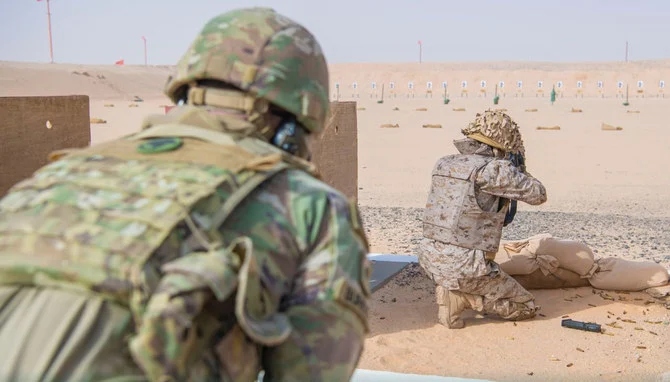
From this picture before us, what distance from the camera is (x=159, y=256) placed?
1324 millimetres

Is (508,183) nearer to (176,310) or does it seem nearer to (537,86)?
(176,310)

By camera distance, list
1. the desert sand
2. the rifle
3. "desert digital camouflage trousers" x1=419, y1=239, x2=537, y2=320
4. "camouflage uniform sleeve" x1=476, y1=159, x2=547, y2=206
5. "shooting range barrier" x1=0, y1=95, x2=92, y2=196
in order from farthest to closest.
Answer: the rifle
"desert digital camouflage trousers" x1=419, y1=239, x2=537, y2=320
"camouflage uniform sleeve" x1=476, y1=159, x2=547, y2=206
the desert sand
"shooting range barrier" x1=0, y1=95, x2=92, y2=196

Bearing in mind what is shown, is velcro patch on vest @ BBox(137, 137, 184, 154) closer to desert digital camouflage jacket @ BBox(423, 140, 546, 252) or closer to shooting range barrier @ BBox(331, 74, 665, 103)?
desert digital camouflage jacket @ BBox(423, 140, 546, 252)

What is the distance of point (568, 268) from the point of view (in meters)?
5.38

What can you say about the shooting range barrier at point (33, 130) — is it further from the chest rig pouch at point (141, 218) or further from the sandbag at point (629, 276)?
the sandbag at point (629, 276)

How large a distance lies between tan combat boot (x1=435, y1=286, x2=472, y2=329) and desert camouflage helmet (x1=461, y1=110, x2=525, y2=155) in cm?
88

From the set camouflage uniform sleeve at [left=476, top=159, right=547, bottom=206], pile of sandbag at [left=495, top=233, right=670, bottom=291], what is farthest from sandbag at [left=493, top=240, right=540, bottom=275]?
camouflage uniform sleeve at [left=476, top=159, right=547, bottom=206]

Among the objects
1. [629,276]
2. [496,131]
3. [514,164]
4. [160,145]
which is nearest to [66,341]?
[160,145]

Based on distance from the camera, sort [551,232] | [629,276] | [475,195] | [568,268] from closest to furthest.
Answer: [475,195] < [629,276] < [568,268] < [551,232]

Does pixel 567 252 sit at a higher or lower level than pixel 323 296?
lower

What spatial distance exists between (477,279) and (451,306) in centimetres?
25

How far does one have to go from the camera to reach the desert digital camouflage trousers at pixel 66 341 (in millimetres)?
1289

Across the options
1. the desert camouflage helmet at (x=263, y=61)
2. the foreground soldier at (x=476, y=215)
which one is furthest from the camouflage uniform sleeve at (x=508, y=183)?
the desert camouflage helmet at (x=263, y=61)

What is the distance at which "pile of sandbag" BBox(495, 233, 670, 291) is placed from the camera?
5258 mm
